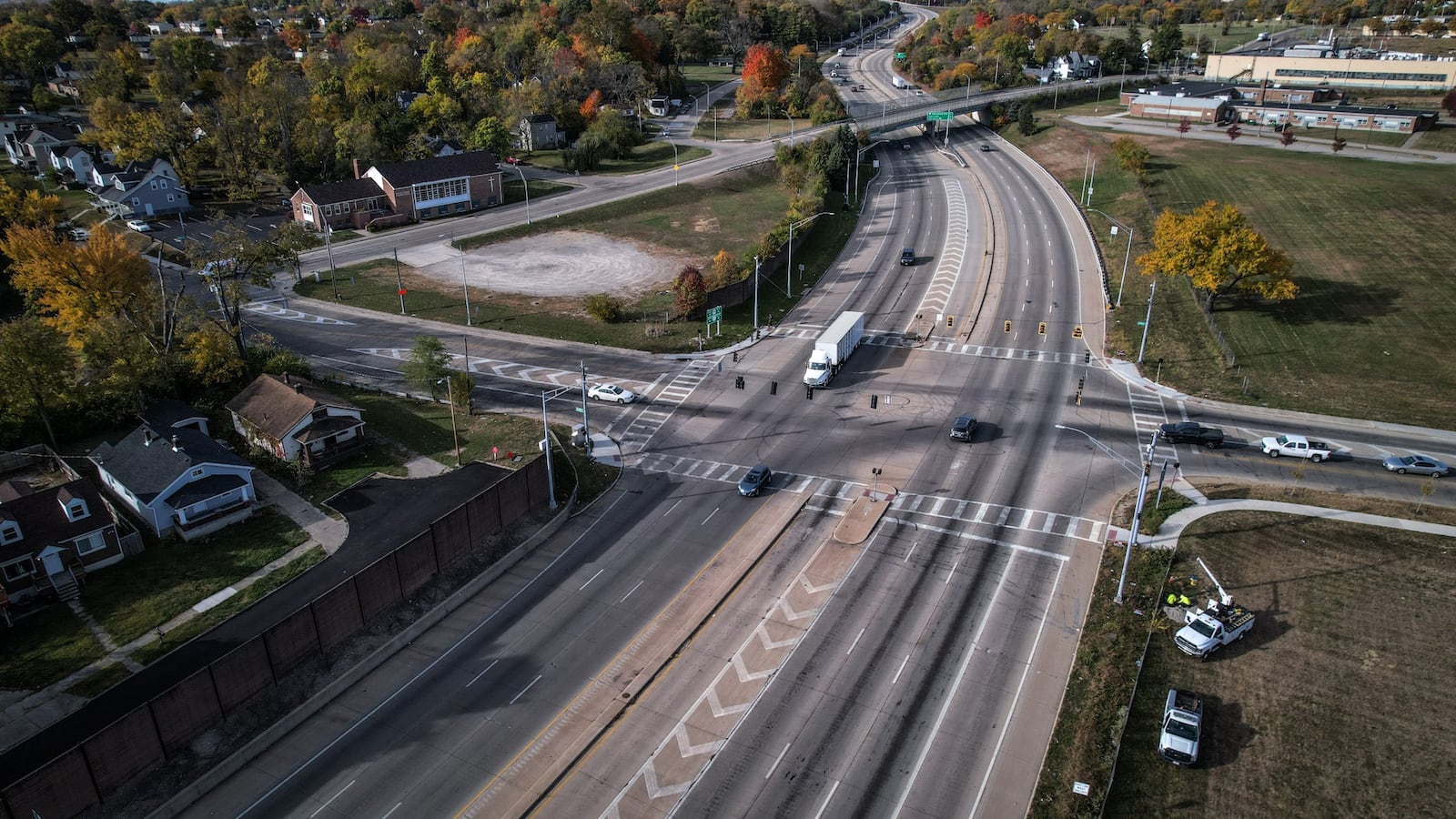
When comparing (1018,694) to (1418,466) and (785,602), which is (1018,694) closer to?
(785,602)

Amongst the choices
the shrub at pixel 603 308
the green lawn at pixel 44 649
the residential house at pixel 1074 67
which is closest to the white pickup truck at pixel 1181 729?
the green lawn at pixel 44 649

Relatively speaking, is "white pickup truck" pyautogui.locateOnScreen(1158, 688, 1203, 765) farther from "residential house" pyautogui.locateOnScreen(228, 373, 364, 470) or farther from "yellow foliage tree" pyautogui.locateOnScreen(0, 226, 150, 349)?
"yellow foliage tree" pyautogui.locateOnScreen(0, 226, 150, 349)

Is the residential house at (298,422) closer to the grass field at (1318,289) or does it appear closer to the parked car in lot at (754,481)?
the parked car in lot at (754,481)

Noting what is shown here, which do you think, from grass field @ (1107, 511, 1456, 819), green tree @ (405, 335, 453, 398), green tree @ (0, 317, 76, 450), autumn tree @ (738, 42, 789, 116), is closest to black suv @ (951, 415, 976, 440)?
grass field @ (1107, 511, 1456, 819)

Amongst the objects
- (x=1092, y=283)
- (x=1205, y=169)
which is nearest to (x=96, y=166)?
(x=1092, y=283)

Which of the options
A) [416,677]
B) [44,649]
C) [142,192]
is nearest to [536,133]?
[142,192]
